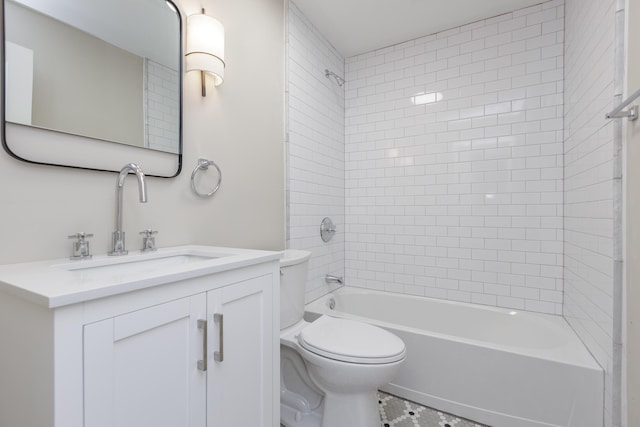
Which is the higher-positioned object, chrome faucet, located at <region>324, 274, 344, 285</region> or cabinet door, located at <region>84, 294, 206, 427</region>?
cabinet door, located at <region>84, 294, 206, 427</region>

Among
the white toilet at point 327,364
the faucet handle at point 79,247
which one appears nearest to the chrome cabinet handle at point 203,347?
the faucet handle at point 79,247

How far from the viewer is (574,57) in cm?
180

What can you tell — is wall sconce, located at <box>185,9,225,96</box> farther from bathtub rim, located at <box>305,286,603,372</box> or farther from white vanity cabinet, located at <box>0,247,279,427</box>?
bathtub rim, located at <box>305,286,603,372</box>

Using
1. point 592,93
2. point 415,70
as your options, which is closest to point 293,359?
point 592,93

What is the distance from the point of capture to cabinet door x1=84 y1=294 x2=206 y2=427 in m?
0.61

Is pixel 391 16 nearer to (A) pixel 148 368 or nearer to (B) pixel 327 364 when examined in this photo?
(B) pixel 327 364

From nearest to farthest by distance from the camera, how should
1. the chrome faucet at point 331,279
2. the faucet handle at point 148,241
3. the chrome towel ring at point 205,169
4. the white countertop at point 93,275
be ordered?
the white countertop at point 93,275
the faucet handle at point 148,241
the chrome towel ring at point 205,169
the chrome faucet at point 331,279

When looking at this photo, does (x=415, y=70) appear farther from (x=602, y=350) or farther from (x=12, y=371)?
(x=12, y=371)

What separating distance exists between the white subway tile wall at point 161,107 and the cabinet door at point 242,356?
752mm

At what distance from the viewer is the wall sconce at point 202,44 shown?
4.47 feet

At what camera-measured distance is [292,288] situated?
1.60 meters

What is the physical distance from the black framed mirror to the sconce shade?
0.06 m

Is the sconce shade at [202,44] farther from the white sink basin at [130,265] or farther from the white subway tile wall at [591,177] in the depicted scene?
the white subway tile wall at [591,177]

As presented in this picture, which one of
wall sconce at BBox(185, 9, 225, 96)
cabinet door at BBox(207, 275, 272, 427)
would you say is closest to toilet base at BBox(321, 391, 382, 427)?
cabinet door at BBox(207, 275, 272, 427)
